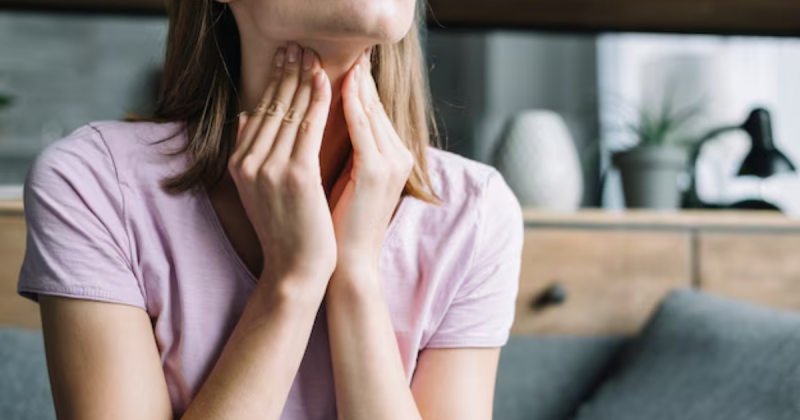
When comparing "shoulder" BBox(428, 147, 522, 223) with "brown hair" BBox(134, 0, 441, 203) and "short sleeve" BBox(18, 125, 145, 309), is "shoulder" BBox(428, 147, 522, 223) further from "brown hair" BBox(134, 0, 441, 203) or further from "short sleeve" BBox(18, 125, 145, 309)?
"short sleeve" BBox(18, 125, 145, 309)

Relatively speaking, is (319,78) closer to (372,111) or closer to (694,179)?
(372,111)

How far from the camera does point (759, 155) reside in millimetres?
1872

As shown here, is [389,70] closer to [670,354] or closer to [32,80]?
[670,354]

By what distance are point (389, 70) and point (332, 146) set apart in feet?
0.37

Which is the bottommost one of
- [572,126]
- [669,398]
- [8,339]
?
[669,398]

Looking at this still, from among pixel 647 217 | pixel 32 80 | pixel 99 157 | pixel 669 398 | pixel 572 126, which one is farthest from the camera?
pixel 572 126

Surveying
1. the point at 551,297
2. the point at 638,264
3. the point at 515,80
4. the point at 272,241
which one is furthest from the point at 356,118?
the point at 515,80

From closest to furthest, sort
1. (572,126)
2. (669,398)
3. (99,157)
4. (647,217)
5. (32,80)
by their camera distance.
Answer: (99,157) → (669,398) → (647,217) → (32,80) → (572,126)

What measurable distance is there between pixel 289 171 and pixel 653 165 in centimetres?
114

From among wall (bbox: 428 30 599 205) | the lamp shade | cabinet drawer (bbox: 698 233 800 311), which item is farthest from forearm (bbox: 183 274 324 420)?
the lamp shade

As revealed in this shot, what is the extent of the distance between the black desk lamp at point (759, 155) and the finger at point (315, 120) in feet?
4.27

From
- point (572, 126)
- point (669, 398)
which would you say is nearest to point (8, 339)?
point (669, 398)

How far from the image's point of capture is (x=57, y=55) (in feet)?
6.31

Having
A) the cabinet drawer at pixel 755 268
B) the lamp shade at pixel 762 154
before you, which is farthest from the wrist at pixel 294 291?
the lamp shade at pixel 762 154
